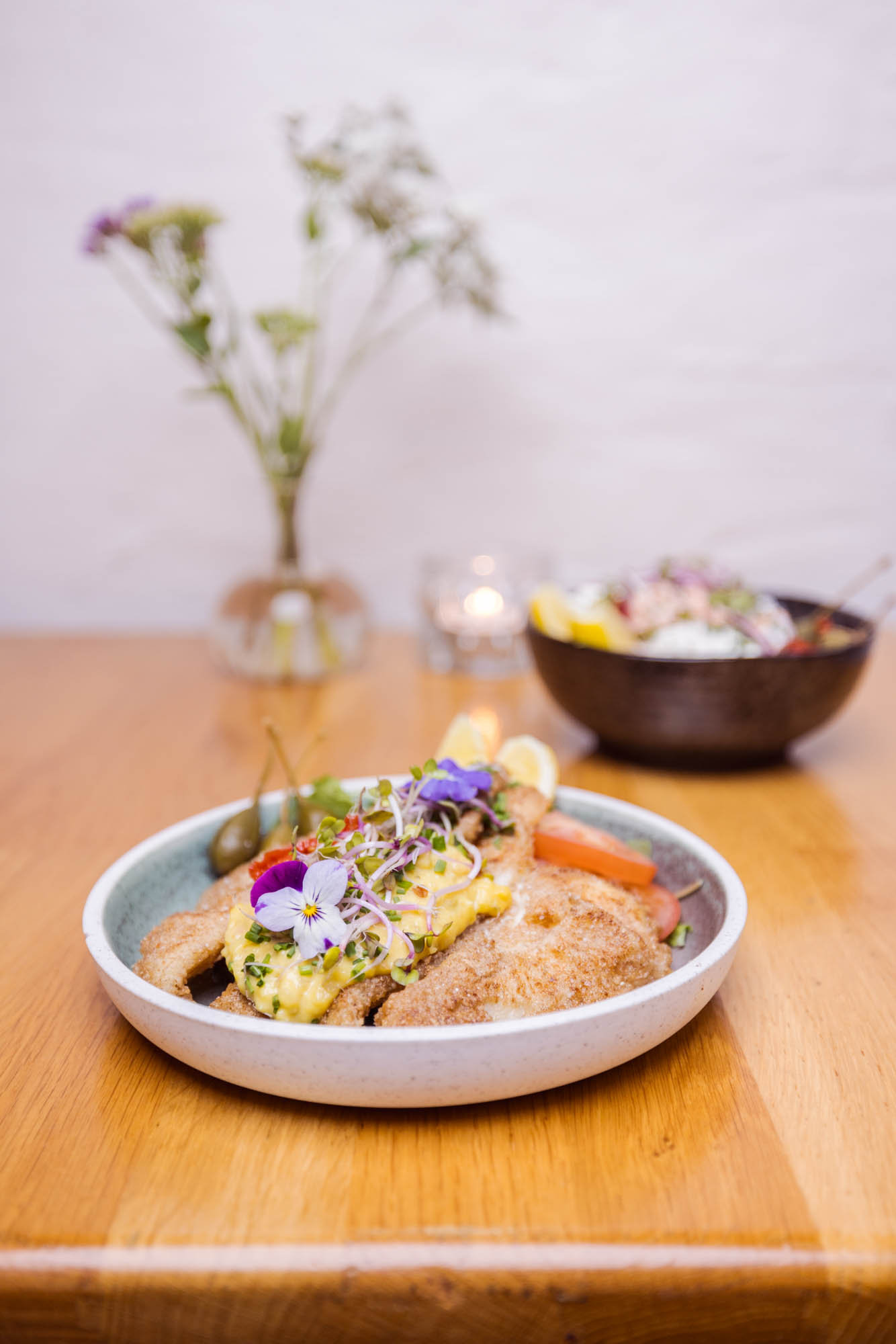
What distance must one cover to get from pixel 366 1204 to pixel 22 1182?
0.26m

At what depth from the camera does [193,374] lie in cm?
258

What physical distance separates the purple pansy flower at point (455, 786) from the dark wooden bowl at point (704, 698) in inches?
21.6

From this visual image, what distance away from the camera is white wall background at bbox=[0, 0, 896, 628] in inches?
94.3

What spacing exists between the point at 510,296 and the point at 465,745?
61.2 inches

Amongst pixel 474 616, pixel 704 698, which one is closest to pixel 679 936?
pixel 704 698

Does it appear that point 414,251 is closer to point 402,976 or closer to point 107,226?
point 107,226

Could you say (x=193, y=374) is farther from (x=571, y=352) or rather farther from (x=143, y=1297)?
(x=143, y=1297)

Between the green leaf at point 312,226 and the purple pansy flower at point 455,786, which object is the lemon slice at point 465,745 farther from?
the green leaf at point 312,226

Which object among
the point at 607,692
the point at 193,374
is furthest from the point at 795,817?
the point at 193,374

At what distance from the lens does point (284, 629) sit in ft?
7.23

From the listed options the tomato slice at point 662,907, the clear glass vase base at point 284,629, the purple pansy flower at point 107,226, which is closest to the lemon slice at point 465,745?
the tomato slice at point 662,907

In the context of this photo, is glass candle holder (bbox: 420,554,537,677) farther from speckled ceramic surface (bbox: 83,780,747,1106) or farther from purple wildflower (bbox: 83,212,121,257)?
speckled ceramic surface (bbox: 83,780,747,1106)

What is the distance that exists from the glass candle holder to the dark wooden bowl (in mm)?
604

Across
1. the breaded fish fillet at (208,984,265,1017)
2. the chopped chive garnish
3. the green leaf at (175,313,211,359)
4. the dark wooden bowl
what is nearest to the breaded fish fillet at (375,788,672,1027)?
the chopped chive garnish
